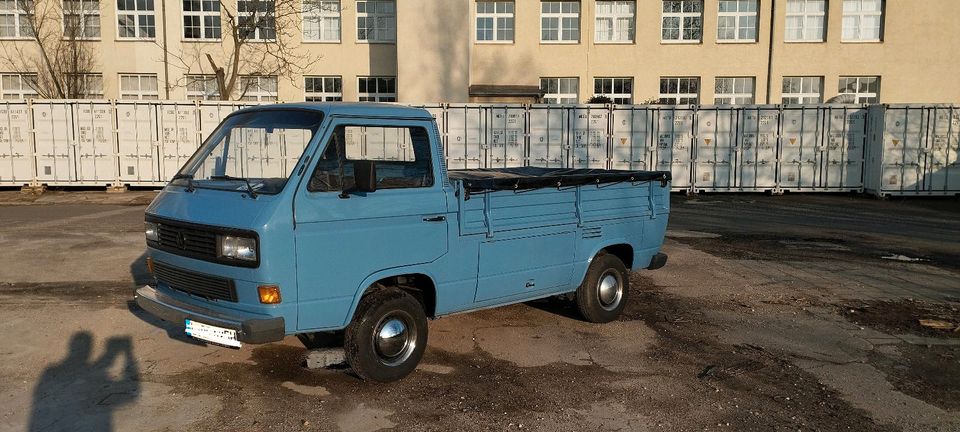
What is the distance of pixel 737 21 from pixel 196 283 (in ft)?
95.0

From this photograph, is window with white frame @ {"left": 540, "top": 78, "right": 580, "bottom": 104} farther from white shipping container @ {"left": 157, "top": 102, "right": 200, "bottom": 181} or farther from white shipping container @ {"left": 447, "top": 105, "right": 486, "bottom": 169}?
white shipping container @ {"left": 157, "top": 102, "right": 200, "bottom": 181}

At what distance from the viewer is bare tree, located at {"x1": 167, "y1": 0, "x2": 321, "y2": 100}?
1141 inches

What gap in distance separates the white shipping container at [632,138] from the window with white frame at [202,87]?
16589mm

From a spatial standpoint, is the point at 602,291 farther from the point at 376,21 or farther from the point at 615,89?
the point at 376,21

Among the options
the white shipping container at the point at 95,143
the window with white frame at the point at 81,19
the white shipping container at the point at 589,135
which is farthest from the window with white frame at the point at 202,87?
the white shipping container at the point at 589,135

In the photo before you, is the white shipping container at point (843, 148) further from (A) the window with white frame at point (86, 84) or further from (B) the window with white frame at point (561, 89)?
(A) the window with white frame at point (86, 84)

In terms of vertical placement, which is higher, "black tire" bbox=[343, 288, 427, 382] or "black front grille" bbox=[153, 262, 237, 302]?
"black front grille" bbox=[153, 262, 237, 302]

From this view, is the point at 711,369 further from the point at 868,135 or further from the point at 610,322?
the point at 868,135

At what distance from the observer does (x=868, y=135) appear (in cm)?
2183

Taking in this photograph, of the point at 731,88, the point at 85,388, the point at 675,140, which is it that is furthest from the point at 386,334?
the point at 731,88

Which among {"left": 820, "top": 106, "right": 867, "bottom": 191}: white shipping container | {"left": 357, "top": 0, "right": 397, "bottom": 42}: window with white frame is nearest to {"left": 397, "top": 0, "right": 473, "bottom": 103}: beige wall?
{"left": 357, "top": 0, "right": 397, "bottom": 42}: window with white frame

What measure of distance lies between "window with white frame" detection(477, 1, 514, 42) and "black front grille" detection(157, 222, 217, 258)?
85.0 feet

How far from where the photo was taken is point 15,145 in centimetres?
2150

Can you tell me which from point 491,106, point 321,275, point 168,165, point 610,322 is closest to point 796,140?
point 491,106
